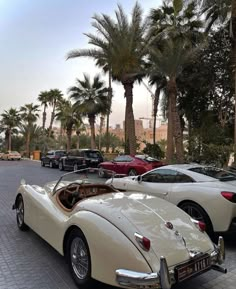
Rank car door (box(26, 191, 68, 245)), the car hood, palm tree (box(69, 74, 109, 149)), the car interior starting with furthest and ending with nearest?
1. palm tree (box(69, 74, 109, 149))
2. the car interior
3. car door (box(26, 191, 68, 245))
4. the car hood

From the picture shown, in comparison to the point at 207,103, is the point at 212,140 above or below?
below

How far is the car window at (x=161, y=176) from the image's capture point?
7165mm

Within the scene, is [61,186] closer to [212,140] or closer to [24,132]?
[212,140]

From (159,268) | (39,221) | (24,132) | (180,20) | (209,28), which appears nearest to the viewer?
(159,268)

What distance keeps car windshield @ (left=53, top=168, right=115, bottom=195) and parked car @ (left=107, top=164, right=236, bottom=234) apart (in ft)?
2.19

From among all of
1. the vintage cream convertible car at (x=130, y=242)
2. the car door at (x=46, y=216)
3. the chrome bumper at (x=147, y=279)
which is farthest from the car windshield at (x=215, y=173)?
the chrome bumper at (x=147, y=279)

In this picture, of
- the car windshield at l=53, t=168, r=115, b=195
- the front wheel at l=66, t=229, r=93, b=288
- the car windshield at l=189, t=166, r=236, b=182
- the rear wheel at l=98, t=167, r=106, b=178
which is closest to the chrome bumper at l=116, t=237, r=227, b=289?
the front wheel at l=66, t=229, r=93, b=288

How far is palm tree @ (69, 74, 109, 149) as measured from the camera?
32.6 metres

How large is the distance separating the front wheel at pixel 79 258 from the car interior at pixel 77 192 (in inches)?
36.9

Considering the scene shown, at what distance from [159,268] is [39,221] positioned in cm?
252

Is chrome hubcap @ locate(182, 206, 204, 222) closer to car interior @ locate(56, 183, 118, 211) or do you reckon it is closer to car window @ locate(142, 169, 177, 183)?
car window @ locate(142, 169, 177, 183)

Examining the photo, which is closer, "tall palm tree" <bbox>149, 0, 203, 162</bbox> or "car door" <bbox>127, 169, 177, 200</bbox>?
"car door" <bbox>127, 169, 177, 200</bbox>

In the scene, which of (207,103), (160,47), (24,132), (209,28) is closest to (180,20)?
(209,28)

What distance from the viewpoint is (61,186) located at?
18.3 ft
